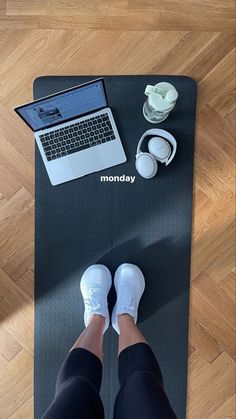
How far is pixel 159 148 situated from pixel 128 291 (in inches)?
15.4

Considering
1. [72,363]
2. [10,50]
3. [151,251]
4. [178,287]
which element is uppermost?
[10,50]

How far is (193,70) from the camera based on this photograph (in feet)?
4.03

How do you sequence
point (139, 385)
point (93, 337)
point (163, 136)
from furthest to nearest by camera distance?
point (163, 136)
point (93, 337)
point (139, 385)

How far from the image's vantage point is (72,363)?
3.17ft

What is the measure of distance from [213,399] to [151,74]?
926 mm

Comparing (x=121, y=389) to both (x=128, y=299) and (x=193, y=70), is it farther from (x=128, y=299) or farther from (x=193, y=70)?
(x=193, y=70)

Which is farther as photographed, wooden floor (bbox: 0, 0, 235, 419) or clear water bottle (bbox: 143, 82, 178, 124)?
wooden floor (bbox: 0, 0, 235, 419)

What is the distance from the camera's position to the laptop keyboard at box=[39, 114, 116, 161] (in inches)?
47.4

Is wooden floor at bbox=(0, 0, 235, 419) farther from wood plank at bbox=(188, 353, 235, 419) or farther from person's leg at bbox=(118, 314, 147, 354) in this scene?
person's leg at bbox=(118, 314, 147, 354)

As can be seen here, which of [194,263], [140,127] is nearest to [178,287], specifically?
[194,263]

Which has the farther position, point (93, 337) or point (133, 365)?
point (93, 337)

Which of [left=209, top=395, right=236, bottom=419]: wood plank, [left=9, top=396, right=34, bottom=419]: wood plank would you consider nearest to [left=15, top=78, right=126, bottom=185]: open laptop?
[left=9, top=396, right=34, bottom=419]: wood plank

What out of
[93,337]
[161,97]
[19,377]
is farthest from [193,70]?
[19,377]

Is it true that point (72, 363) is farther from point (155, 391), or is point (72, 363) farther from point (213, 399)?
point (213, 399)
